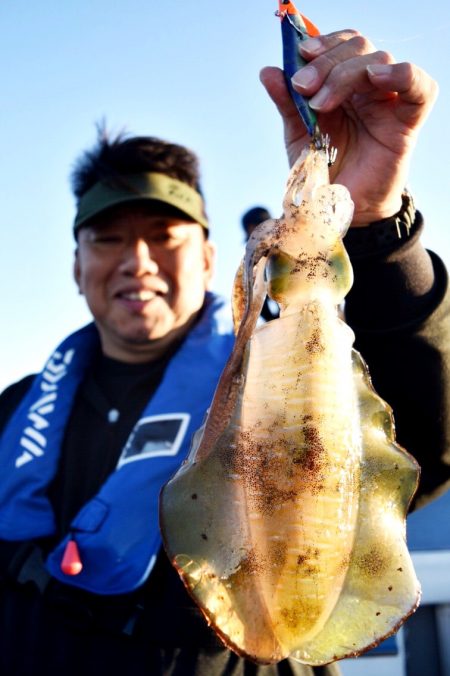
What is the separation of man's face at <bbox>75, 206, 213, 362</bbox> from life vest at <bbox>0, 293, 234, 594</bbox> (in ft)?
0.66

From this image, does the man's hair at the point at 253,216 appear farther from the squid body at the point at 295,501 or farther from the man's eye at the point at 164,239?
the squid body at the point at 295,501

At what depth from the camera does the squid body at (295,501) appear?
1.25 meters

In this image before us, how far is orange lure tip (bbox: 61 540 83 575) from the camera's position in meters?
2.84

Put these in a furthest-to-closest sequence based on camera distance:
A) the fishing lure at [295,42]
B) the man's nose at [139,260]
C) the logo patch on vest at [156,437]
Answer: the man's nose at [139,260] < the logo patch on vest at [156,437] < the fishing lure at [295,42]

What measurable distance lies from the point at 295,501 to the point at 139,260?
8.34 ft

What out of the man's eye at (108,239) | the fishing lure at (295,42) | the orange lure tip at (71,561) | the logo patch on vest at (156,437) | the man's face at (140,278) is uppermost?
the fishing lure at (295,42)

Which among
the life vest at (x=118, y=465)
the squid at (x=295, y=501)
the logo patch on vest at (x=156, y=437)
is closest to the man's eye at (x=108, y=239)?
the life vest at (x=118, y=465)

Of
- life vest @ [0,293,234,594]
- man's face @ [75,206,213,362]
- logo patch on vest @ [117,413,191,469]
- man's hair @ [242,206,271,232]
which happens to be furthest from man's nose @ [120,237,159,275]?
man's hair @ [242,206,271,232]

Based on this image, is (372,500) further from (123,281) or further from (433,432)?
(123,281)

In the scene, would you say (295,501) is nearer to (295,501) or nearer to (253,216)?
(295,501)

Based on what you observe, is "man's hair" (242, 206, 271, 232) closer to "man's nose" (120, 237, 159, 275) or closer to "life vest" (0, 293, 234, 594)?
"life vest" (0, 293, 234, 594)

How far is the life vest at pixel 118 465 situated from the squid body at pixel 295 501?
1607 mm

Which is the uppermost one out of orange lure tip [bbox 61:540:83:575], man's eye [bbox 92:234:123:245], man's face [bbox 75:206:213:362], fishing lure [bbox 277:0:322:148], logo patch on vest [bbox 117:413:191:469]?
fishing lure [bbox 277:0:322:148]

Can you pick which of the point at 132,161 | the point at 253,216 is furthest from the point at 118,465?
the point at 253,216
